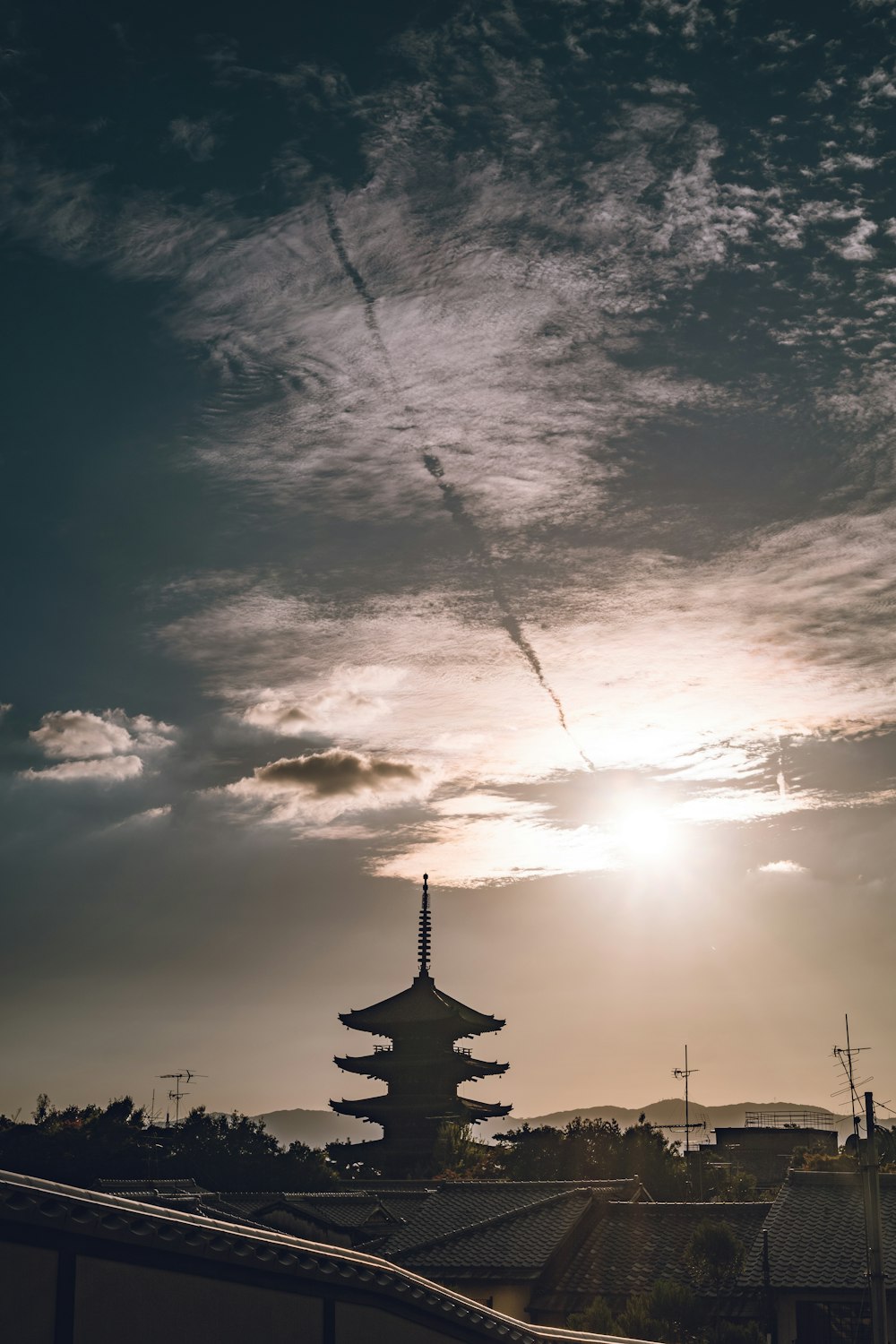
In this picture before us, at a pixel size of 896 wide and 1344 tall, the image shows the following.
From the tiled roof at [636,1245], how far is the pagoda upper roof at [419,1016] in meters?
42.3

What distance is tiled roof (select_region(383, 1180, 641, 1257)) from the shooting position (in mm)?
44812

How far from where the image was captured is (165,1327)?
1104cm

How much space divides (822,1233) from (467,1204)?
1684cm

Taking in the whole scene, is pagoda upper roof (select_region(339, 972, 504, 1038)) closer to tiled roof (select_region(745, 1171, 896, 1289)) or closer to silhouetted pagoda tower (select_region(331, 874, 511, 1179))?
silhouetted pagoda tower (select_region(331, 874, 511, 1179))

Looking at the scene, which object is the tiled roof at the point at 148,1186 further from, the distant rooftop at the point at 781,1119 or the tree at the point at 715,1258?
the distant rooftop at the point at 781,1119

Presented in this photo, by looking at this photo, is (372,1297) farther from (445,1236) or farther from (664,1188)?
(664,1188)

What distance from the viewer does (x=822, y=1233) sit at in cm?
3612

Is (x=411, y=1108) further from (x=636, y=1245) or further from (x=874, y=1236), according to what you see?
(x=874, y=1236)

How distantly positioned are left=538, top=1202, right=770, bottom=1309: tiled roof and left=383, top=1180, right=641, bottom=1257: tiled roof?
362 centimetres

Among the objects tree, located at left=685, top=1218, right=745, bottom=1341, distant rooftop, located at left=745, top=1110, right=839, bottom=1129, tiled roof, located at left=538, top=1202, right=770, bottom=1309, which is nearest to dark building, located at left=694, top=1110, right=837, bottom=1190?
distant rooftop, located at left=745, top=1110, right=839, bottom=1129

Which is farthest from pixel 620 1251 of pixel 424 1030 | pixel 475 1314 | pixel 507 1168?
pixel 424 1030

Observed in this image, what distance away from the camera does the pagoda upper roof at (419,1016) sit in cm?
8588

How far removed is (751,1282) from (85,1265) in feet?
95.9

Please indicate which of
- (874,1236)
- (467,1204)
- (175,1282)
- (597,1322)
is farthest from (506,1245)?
Result: (175,1282)
